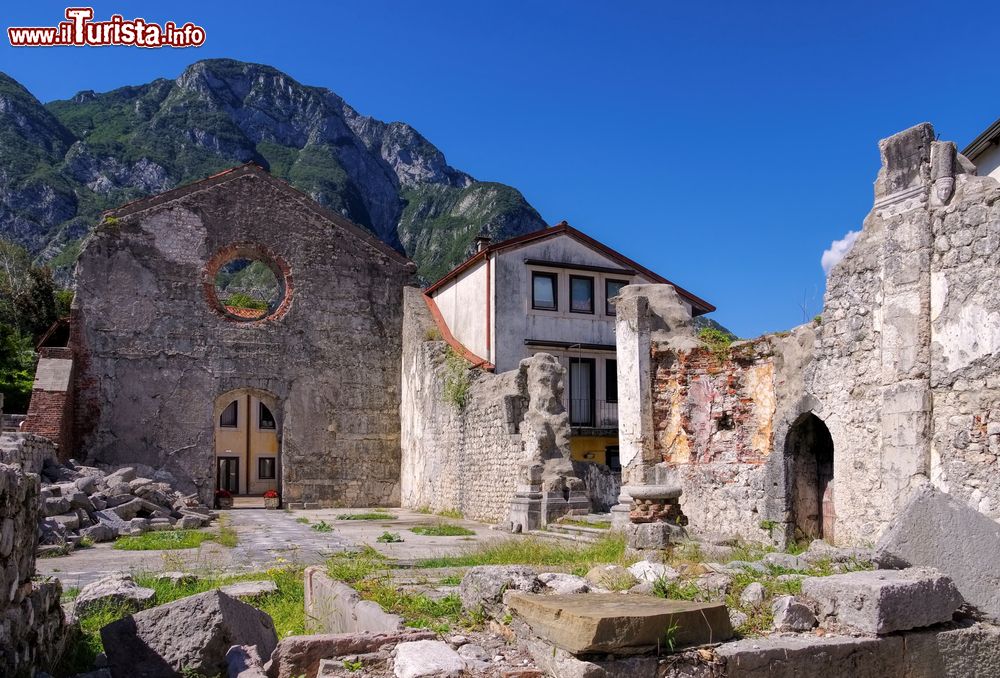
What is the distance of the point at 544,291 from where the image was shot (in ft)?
82.1

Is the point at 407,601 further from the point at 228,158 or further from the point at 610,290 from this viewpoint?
the point at 228,158

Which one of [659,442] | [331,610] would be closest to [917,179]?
[659,442]

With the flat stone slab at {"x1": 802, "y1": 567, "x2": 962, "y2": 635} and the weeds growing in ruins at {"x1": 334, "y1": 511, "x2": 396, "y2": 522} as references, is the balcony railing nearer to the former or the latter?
the weeds growing in ruins at {"x1": 334, "y1": 511, "x2": 396, "y2": 522}

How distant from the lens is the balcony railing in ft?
83.6

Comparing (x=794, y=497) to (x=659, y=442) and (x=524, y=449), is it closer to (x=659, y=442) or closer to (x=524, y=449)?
(x=659, y=442)

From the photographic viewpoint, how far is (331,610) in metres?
7.06

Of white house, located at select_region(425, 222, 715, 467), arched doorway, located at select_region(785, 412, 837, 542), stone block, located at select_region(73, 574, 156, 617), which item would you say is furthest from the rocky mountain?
stone block, located at select_region(73, 574, 156, 617)

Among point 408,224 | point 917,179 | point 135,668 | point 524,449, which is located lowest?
point 135,668

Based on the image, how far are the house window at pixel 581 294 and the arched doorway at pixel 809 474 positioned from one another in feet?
47.9

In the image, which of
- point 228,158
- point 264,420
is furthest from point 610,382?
point 228,158

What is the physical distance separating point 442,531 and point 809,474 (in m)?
7.40

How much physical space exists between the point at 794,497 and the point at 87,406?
18301 millimetres

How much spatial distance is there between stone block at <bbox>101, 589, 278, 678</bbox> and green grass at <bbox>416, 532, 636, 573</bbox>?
4.00 meters

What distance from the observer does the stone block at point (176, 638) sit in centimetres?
554
